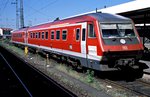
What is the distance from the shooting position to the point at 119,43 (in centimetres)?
1434

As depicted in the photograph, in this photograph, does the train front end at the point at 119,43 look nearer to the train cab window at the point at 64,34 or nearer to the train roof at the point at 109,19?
the train roof at the point at 109,19

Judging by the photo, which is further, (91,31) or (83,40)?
(83,40)

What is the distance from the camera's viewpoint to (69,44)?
61.1 ft

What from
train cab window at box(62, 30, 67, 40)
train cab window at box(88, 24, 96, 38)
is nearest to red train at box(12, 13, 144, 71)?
train cab window at box(88, 24, 96, 38)

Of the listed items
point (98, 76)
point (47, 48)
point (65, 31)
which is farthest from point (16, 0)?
point (98, 76)

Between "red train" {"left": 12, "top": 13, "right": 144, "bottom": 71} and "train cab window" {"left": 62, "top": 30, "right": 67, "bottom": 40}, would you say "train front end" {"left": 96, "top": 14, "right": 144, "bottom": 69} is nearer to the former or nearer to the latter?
"red train" {"left": 12, "top": 13, "right": 144, "bottom": 71}

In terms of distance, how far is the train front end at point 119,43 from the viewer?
14.0 metres

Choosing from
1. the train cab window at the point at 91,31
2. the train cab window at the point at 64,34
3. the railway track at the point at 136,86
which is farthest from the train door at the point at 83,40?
the train cab window at the point at 64,34

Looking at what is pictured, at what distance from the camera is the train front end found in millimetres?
14008

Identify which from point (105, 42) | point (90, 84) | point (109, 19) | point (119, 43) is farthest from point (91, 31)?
point (90, 84)

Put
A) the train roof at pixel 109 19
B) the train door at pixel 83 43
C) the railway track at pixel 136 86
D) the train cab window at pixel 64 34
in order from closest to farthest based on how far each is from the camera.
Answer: the railway track at pixel 136 86, the train roof at pixel 109 19, the train door at pixel 83 43, the train cab window at pixel 64 34

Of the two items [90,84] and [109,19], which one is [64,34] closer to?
[109,19]

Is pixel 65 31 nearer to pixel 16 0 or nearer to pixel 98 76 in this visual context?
pixel 98 76

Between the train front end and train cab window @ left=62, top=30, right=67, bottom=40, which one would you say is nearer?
the train front end
